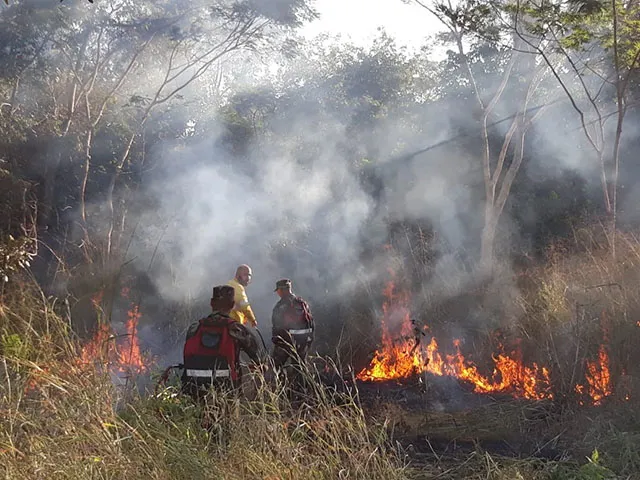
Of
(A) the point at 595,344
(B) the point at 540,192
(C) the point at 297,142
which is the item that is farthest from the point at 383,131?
(A) the point at 595,344

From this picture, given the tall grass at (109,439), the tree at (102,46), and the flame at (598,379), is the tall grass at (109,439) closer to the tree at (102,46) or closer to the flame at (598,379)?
the flame at (598,379)

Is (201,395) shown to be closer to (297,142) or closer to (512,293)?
(512,293)

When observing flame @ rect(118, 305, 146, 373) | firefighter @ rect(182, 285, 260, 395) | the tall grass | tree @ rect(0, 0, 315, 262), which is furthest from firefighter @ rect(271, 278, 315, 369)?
tree @ rect(0, 0, 315, 262)

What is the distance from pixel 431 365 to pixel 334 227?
5.71 m

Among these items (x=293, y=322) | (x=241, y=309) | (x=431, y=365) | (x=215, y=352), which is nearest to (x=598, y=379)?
(x=293, y=322)

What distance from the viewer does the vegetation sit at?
Answer: 3.43 metres

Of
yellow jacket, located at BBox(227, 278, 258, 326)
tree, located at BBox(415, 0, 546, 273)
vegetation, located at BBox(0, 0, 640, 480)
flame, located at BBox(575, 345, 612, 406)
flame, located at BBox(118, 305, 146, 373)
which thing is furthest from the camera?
tree, located at BBox(415, 0, 546, 273)

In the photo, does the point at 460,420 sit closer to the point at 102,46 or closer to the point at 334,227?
the point at 334,227

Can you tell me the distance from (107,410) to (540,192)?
49.0 ft

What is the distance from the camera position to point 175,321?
1155 centimetres

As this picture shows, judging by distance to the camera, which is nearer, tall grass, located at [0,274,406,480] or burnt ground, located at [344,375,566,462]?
tall grass, located at [0,274,406,480]

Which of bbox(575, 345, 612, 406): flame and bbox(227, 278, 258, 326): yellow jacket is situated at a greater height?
bbox(227, 278, 258, 326): yellow jacket

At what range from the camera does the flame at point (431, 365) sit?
685 centimetres

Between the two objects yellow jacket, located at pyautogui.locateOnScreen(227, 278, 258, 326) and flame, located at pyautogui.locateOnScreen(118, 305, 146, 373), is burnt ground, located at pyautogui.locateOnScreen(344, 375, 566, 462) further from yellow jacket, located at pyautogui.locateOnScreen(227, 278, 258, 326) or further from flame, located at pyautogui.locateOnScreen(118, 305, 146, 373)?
flame, located at pyautogui.locateOnScreen(118, 305, 146, 373)
